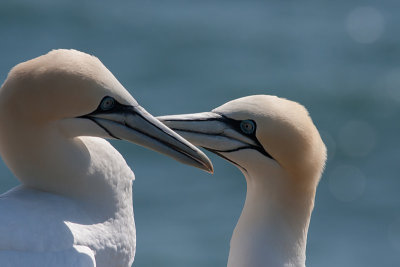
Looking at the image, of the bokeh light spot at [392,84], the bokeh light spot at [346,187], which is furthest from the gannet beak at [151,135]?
the bokeh light spot at [392,84]

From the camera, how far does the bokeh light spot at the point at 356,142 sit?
14.1 m

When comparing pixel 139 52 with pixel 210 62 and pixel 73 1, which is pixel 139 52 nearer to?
pixel 210 62

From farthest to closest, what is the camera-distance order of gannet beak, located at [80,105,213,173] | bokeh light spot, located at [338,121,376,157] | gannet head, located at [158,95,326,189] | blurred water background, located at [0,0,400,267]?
1. bokeh light spot, located at [338,121,376,157]
2. blurred water background, located at [0,0,400,267]
3. gannet head, located at [158,95,326,189]
4. gannet beak, located at [80,105,213,173]

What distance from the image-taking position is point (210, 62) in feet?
49.8

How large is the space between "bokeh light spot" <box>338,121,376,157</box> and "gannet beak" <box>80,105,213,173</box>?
31.1ft

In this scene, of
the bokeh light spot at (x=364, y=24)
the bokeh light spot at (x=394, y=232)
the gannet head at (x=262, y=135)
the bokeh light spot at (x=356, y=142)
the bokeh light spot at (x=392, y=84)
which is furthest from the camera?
the bokeh light spot at (x=364, y=24)

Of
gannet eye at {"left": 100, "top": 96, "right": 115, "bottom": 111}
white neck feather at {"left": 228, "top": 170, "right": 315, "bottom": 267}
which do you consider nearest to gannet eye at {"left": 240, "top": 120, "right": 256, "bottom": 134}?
white neck feather at {"left": 228, "top": 170, "right": 315, "bottom": 267}

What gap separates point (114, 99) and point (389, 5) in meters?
12.7

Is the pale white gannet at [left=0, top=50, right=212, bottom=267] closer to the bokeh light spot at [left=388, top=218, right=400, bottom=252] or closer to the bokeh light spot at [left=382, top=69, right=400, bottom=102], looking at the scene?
the bokeh light spot at [left=388, top=218, right=400, bottom=252]

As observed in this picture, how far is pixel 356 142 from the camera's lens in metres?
15.1

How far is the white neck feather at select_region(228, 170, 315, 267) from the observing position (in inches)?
199

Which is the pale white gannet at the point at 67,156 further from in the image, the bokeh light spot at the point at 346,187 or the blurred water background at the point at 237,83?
Answer: the bokeh light spot at the point at 346,187

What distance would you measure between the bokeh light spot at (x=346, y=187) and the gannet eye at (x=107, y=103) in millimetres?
9260

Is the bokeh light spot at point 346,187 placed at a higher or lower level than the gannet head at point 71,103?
lower
